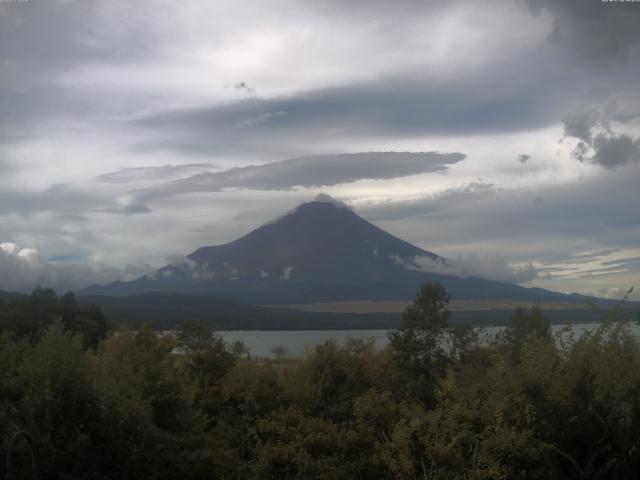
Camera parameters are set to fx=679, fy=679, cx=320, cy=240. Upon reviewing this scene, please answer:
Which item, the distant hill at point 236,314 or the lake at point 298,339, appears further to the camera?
the distant hill at point 236,314

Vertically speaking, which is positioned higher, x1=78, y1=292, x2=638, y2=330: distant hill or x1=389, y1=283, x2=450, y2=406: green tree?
x1=389, y1=283, x2=450, y2=406: green tree

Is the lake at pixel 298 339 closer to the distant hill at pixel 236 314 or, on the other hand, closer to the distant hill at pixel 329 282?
the distant hill at pixel 236 314

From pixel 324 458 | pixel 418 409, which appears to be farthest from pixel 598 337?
pixel 324 458

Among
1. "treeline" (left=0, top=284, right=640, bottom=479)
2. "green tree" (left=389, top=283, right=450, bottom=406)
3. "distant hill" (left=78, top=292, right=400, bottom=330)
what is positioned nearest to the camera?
"treeline" (left=0, top=284, right=640, bottom=479)

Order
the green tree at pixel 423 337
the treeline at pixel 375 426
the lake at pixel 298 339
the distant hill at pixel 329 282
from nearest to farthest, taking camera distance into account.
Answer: the treeline at pixel 375 426 → the lake at pixel 298 339 → the green tree at pixel 423 337 → the distant hill at pixel 329 282

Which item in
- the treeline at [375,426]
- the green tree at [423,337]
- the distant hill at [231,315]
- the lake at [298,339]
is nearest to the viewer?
the treeline at [375,426]

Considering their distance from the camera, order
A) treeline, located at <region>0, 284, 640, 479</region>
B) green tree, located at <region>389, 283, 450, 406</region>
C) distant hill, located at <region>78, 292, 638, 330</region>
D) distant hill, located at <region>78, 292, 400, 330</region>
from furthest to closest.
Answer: distant hill, located at <region>78, 292, 400, 330</region> < distant hill, located at <region>78, 292, 638, 330</region> < green tree, located at <region>389, 283, 450, 406</region> < treeline, located at <region>0, 284, 640, 479</region>

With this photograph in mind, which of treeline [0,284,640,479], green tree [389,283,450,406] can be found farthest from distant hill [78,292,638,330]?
treeline [0,284,640,479]

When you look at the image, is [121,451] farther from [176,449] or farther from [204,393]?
[204,393]

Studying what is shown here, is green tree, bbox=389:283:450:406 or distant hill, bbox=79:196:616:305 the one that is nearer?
green tree, bbox=389:283:450:406

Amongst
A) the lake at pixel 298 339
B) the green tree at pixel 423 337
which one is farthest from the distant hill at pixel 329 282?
the green tree at pixel 423 337

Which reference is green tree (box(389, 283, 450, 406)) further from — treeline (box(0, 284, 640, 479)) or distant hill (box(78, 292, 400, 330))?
distant hill (box(78, 292, 400, 330))

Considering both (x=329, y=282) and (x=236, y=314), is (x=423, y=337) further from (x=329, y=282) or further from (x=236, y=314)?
(x=329, y=282)

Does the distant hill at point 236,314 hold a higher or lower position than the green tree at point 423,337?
lower
